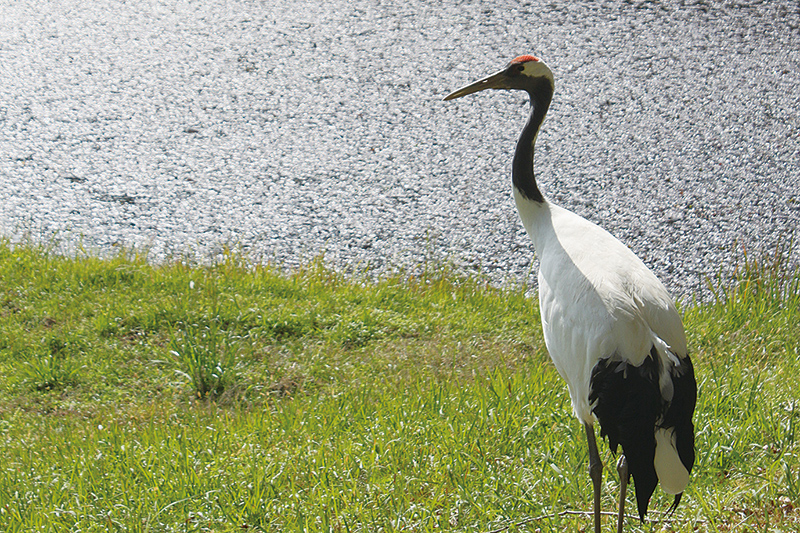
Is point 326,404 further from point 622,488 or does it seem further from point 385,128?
point 385,128

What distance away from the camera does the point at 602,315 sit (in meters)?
2.77

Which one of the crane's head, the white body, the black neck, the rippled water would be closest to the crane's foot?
Result: the white body

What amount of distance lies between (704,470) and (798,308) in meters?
1.91

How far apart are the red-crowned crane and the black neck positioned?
40cm

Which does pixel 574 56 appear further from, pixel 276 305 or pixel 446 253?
pixel 276 305

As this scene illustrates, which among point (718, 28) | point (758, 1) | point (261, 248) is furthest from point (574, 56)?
point (261, 248)

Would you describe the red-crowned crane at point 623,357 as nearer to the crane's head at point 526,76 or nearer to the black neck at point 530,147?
the black neck at point 530,147

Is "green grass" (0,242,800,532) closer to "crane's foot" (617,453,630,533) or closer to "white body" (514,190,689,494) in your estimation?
"crane's foot" (617,453,630,533)

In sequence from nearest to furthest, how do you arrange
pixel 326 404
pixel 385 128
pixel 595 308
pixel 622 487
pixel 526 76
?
pixel 595 308
pixel 622 487
pixel 526 76
pixel 326 404
pixel 385 128

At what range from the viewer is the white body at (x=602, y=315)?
2.70m

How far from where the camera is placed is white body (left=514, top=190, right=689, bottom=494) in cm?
270

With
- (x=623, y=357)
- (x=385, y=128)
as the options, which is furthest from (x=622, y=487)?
(x=385, y=128)

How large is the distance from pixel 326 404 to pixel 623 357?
5.61 ft

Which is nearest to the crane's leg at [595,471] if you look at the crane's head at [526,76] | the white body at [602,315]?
the white body at [602,315]
